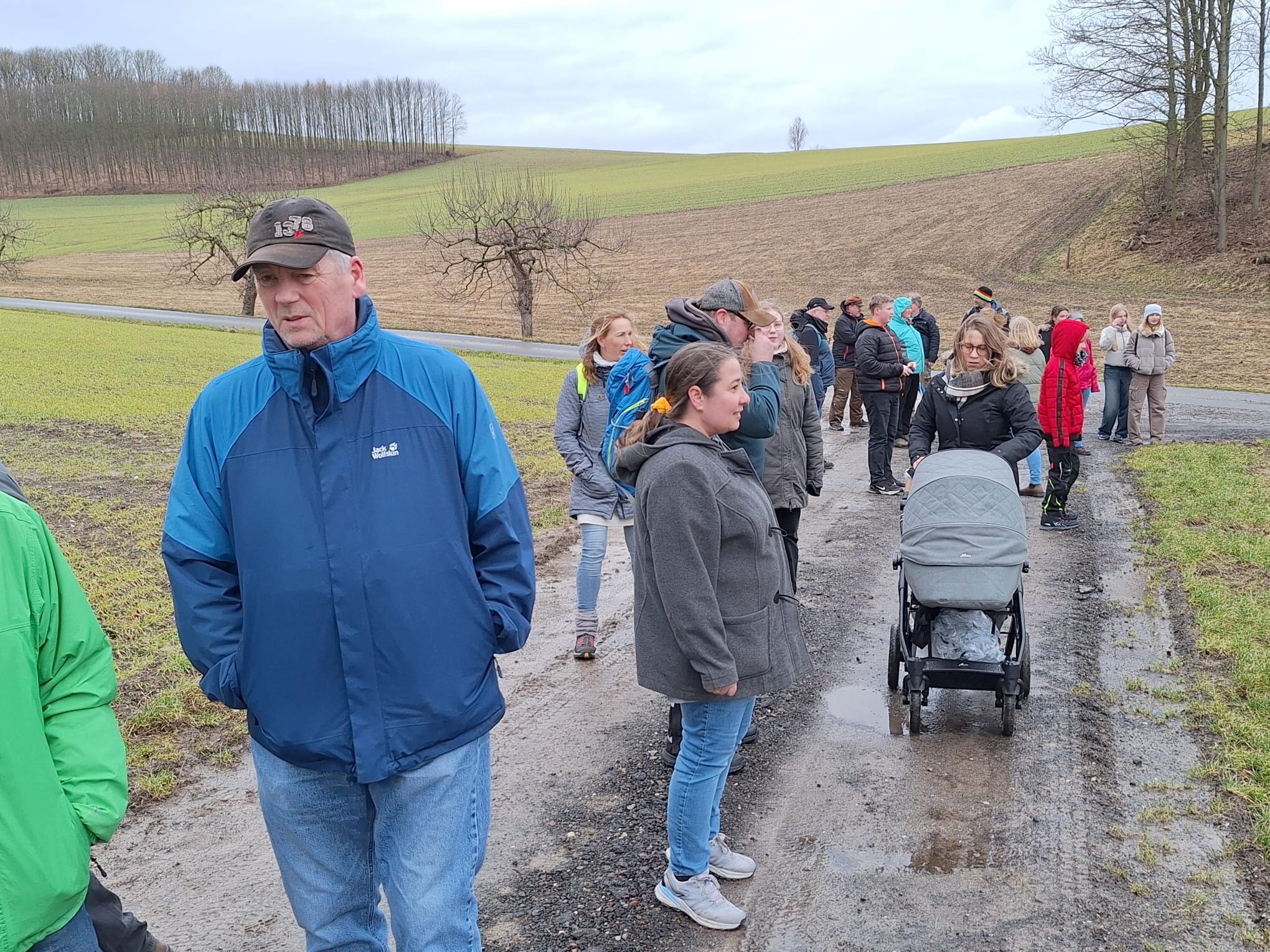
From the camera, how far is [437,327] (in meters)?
36.7

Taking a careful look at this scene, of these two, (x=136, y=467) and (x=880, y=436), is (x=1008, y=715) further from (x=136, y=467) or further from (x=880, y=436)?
(x=136, y=467)

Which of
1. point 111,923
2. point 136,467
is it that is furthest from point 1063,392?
point 136,467

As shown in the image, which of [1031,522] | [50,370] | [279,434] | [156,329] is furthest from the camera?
[156,329]

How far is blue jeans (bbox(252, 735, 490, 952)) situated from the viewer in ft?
8.71

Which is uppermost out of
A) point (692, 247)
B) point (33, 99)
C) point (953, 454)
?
point (33, 99)

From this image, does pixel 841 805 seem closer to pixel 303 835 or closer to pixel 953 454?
pixel 953 454

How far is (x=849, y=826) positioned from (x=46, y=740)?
328 centimetres

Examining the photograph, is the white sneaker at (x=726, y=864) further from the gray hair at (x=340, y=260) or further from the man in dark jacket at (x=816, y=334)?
the man in dark jacket at (x=816, y=334)

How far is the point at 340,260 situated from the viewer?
2664 millimetres

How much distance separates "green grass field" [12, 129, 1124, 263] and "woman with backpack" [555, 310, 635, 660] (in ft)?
176

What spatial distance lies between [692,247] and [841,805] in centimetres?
4912

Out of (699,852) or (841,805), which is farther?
(841,805)

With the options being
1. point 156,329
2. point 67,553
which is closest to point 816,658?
point 67,553

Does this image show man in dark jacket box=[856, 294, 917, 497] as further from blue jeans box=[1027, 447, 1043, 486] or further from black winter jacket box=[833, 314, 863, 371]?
black winter jacket box=[833, 314, 863, 371]
